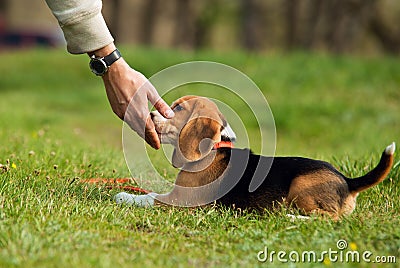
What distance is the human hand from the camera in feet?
14.2

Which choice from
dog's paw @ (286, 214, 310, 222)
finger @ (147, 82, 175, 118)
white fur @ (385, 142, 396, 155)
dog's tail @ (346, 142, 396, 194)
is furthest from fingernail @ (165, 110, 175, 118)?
white fur @ (385, 142, 396, 155)

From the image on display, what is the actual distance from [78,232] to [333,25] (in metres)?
20.2

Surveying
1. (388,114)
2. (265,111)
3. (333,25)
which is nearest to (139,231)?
(265,111)

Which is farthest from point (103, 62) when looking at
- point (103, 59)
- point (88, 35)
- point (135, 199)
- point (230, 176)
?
point (230, 176)

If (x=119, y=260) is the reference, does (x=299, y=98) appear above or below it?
below

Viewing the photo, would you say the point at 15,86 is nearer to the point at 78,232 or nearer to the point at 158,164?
the point at 158,164

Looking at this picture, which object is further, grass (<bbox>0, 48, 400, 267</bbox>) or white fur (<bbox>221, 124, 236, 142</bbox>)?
white fur (<bbox>221, 124, 236, 142</bbox>)

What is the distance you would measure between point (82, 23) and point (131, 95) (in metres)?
0.57

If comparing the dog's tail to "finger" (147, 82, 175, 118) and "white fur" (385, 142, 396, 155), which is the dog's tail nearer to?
"white fur" (385, 142, 396, 155)

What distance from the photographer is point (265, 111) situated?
8211 mm

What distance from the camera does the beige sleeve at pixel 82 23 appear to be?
13.9 ft

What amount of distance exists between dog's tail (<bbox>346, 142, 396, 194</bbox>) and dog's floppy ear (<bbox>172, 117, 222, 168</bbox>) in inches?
39.3

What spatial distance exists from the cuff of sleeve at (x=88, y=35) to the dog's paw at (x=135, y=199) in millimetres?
1081

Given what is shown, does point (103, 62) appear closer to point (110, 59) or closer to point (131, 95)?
point (110, 59)
